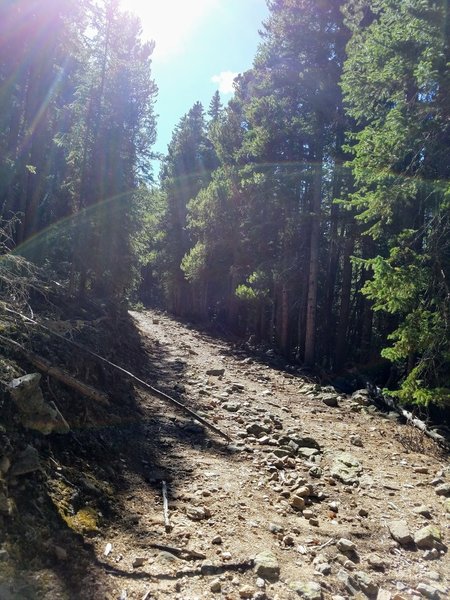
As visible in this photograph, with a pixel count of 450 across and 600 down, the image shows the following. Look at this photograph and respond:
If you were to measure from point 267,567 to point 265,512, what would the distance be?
1266mm

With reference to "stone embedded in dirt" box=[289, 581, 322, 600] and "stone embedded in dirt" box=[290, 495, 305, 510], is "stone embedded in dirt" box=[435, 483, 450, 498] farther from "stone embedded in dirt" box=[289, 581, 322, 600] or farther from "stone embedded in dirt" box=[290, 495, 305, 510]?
"stone embedded in dirt" box=[289, 581, 322, 600]

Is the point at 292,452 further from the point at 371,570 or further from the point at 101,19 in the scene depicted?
the point at 101,19

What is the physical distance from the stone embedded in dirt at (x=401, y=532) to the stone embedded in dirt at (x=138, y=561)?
295cm

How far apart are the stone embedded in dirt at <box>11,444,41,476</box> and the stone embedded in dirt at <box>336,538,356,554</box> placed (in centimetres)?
327

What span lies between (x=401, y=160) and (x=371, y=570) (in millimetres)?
6933

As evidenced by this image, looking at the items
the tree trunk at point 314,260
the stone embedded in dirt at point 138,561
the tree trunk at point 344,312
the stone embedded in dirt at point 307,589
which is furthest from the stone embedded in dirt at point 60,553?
the tree trunk at point 344,312

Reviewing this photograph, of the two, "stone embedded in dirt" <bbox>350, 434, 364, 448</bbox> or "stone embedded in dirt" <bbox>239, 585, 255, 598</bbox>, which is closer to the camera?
"stone embedded in dirt" <bbox>239, 585, 255, 598</bbox>

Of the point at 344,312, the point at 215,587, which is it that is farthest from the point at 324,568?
the point at 344,312

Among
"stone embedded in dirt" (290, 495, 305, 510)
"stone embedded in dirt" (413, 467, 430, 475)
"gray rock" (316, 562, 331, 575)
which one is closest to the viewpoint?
"gray rock" (316, 562, 331, 575)

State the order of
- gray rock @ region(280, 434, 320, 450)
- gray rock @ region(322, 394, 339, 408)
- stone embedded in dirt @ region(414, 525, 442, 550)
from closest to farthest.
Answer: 1. stone embedded in dirt @ region(414, 525, 442, 550)
2. gray rock @ region(280, 434, 320, 450)
3. gray rock @ region(322, 394, 339, 408)

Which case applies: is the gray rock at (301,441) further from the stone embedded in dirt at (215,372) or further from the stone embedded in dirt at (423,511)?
the stone embedded in dirt at (215,372)

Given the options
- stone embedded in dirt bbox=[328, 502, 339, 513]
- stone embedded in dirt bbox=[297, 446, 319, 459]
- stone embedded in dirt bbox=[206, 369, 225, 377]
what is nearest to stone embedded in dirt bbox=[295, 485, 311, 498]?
stone embedded in dirt bbox=[328, 502, 339, 513]

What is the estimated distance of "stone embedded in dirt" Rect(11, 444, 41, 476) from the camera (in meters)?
3.98

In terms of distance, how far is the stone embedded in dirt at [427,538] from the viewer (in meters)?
A: 4.86
